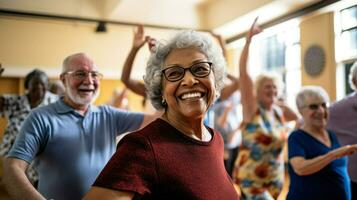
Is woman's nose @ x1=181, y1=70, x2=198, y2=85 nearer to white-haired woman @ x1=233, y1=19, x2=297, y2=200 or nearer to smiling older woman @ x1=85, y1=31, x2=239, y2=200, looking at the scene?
smiling older woman @ x1=85, y1=31, x2=239, y2=200

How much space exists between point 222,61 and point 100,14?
5.16m

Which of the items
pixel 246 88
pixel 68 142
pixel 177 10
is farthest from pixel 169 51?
pixel 177 10

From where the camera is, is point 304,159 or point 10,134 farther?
point 10,134

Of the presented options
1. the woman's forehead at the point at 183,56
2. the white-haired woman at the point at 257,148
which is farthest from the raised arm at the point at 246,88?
the woman's forehead at the point at 183,56

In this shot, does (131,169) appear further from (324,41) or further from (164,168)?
(324,41)

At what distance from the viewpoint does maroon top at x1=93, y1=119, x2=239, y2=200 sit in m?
0.87

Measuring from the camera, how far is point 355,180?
2.18 meters

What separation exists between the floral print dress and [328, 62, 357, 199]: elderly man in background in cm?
36

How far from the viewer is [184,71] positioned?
1.08 meters

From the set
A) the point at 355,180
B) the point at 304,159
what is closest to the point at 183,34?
the point at 304,159

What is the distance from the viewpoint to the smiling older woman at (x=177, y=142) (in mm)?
874

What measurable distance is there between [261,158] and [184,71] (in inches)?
53.8

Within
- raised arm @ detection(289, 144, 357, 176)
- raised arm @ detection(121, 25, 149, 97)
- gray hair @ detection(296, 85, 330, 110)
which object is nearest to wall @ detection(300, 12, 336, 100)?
gray hair @ detection(296, 85, 330, 110)

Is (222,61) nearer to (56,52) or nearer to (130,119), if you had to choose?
(130,119)
